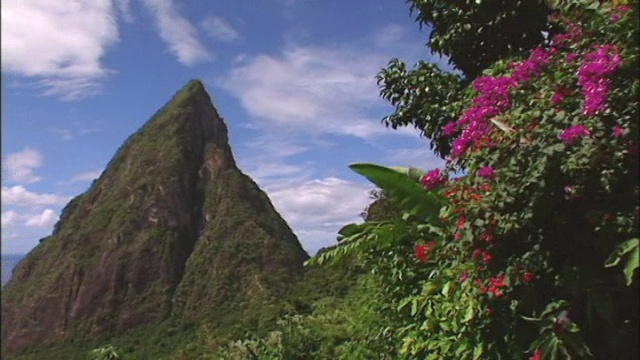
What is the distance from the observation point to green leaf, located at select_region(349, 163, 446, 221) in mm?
5066

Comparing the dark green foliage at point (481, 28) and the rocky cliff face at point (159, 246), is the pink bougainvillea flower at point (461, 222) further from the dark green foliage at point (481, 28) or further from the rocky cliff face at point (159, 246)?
the rocky cliff face at point (159, 246)

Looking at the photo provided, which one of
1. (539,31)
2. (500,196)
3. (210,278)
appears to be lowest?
(500,196)

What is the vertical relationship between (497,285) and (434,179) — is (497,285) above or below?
below

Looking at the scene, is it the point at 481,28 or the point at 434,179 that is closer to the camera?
the point at 434,179

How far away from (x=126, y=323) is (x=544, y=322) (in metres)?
83.9

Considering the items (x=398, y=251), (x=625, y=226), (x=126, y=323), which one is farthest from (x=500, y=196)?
(x=126, y=323)

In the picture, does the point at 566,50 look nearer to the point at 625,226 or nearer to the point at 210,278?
the point at 625,226

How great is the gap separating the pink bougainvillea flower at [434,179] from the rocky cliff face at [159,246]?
65402mm

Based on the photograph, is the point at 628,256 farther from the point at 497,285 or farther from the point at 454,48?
the point at 454,48

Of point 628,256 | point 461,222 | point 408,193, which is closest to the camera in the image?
point 628,256

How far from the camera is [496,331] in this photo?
423 cm

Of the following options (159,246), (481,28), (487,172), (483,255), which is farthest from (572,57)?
(159,246)

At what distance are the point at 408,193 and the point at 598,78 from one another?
187cm

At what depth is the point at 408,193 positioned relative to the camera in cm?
512
